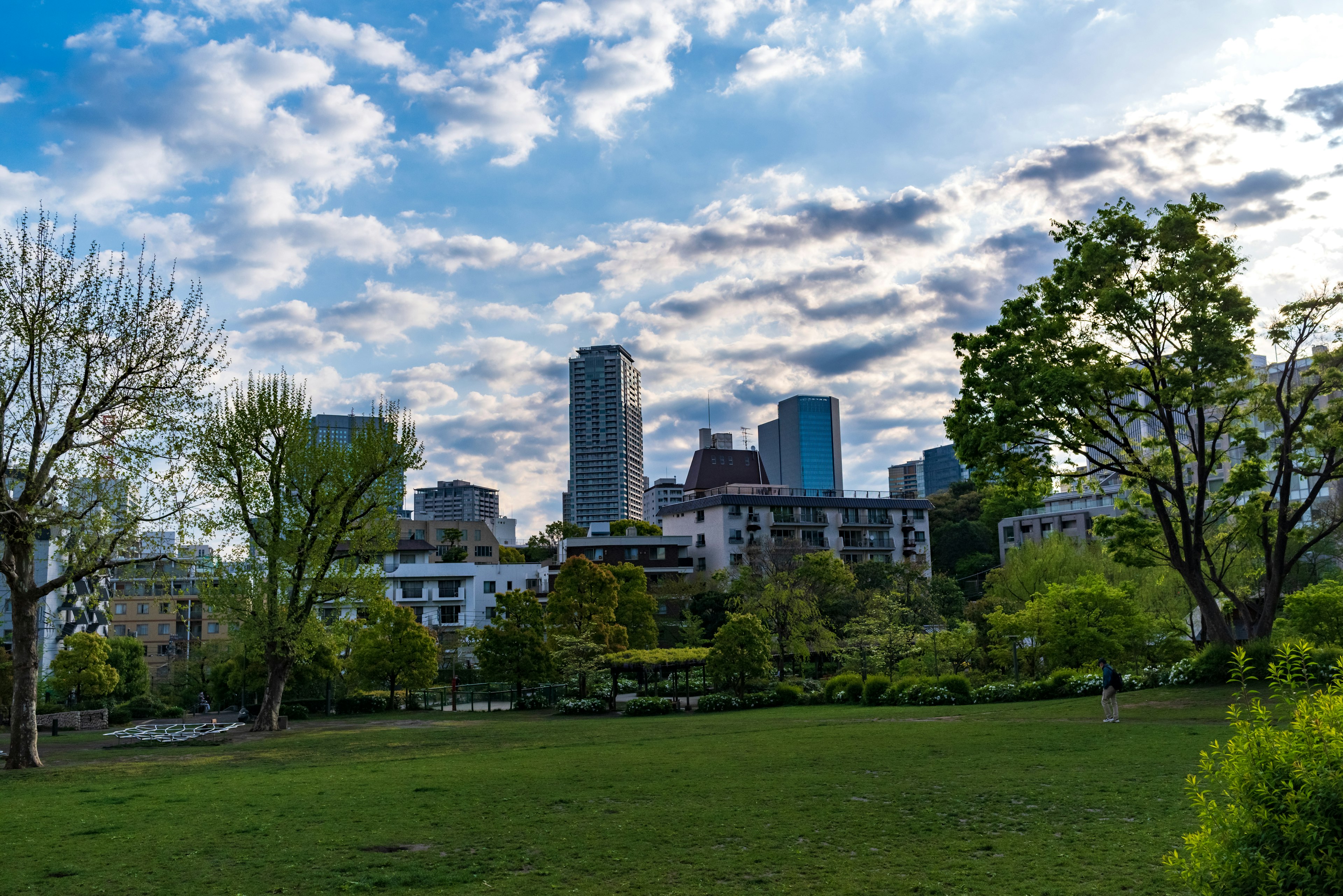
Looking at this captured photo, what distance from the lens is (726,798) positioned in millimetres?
12547

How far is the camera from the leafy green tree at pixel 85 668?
142 feet

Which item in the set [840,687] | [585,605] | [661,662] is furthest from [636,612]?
[840,687]

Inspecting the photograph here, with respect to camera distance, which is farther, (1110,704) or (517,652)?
(517,652)

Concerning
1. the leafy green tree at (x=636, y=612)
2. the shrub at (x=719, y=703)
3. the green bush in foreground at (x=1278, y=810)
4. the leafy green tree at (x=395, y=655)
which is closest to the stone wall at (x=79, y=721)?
the leafy green tree at (x=395, y=655)

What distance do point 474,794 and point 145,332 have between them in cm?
1450

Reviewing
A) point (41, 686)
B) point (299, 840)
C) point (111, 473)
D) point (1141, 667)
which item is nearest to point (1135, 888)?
point (299, 840)

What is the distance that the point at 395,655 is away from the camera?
4272 centimetres

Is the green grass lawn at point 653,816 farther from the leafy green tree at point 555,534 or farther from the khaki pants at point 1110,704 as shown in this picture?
the leafy green tree at point 555,534

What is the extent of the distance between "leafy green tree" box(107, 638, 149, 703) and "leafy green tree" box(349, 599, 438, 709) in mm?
14752

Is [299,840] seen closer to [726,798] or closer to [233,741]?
[726,798]

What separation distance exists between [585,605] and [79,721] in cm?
2208

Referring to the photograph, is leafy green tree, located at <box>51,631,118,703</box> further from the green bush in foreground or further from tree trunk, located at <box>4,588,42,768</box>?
the green bush in foreground

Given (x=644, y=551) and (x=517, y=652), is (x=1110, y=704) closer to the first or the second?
(x=517, y=652)

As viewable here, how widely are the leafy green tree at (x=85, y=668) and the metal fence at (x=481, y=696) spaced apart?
14619 mm
